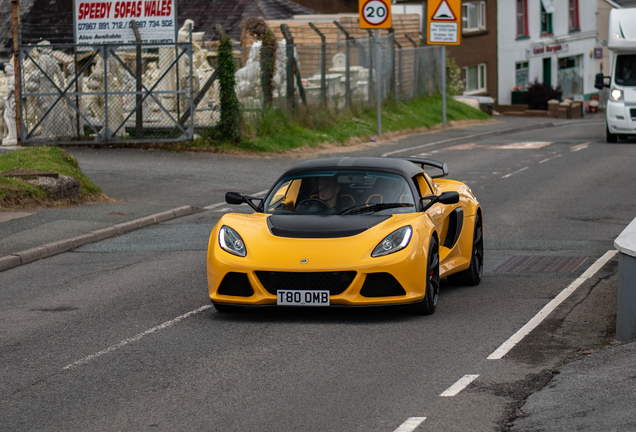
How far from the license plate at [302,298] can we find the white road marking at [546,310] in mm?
1505

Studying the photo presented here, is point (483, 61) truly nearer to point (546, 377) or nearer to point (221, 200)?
point (221, 200)

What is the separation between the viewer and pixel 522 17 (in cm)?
5425

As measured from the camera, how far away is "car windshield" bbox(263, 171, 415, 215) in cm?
909

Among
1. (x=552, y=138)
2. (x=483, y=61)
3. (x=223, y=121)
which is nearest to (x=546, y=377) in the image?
(x=223, y=121)

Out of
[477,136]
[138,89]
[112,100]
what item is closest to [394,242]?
[138,89]

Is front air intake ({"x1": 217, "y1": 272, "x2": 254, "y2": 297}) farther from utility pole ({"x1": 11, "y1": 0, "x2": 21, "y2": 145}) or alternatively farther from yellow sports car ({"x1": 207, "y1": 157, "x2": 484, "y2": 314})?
utility pole ({"x1": 11, "y1": 0, "x2": 21, "y2": 145})

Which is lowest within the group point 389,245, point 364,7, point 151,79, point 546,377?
point 546,377

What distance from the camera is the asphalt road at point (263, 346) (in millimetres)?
6027

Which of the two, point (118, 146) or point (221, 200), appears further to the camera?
Result: point (118, 146)

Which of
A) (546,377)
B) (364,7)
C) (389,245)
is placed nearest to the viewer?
(546,377)

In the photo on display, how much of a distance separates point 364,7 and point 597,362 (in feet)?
A: 71.4

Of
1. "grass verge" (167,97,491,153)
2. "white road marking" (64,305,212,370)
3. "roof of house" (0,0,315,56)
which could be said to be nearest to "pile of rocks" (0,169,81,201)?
"white road marking" (64,305,212,370)

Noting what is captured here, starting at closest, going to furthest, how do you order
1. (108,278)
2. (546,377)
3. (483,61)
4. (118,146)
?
(546,377) → (108,278) → (118,146) → (483,61)

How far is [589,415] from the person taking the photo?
18.5ft
